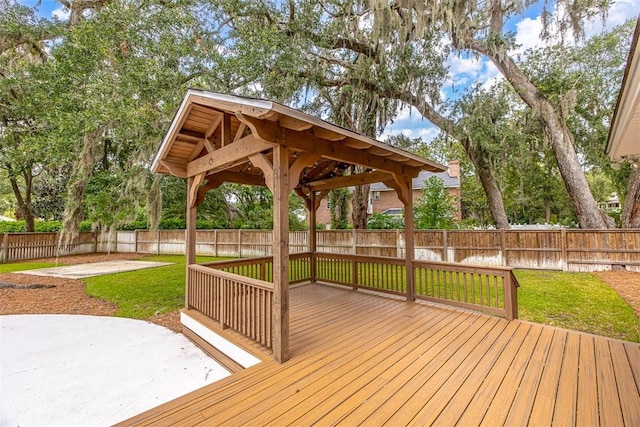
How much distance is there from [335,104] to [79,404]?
10441 millimetres

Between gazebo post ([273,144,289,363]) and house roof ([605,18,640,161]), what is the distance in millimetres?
2722

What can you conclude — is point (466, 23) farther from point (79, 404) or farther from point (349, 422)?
point (79, 404)

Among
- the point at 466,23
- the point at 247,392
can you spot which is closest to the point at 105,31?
the point at 247,392

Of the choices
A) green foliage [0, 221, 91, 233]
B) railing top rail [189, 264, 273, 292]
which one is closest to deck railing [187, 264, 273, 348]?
railing top rail [189, 264, 273, 292]

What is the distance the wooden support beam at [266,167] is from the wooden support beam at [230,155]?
0.23 feet

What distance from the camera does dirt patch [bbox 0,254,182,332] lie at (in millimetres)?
5562

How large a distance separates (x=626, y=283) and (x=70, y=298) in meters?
13.2

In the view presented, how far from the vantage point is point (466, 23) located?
8992 millimetres

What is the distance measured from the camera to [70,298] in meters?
6.56

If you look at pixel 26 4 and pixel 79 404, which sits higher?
pixel 26 4

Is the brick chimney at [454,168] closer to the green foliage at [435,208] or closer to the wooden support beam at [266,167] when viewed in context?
the green foliage at [435,208]

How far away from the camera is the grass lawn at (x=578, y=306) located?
169 inches

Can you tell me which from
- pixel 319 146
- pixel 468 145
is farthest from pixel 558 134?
pixel 319 146

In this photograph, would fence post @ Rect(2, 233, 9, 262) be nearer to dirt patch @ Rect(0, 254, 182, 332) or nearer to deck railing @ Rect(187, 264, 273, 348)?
dirt patch @ Rect(0, 254, 182, 332)
